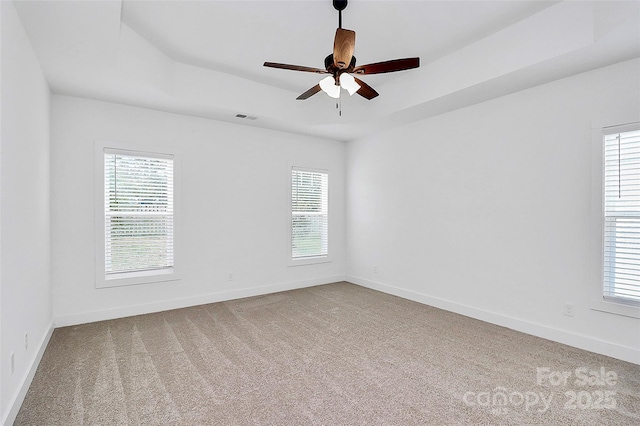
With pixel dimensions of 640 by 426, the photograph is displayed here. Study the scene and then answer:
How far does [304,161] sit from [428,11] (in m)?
3.15

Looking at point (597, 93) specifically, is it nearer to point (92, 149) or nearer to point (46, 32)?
point (46, 32)

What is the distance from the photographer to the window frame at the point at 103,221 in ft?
12.6

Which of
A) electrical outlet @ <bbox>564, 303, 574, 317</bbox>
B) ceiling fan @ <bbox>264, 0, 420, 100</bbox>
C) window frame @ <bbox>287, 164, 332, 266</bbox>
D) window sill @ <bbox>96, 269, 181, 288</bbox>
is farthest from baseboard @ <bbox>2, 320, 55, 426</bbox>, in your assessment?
electrical outlet @ <bbox>564, 303, 574, 317</bbox>

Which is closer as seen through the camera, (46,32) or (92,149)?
(46,32)

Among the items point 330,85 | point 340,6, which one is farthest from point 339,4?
point 330,85

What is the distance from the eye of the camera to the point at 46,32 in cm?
243

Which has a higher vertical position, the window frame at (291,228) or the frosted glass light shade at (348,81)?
the frosted glass light shade at (348,81)

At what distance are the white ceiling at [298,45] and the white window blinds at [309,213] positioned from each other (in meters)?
1.64

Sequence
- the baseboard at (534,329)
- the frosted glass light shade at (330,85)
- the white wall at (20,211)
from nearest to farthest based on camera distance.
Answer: the white wall at (20,211) < the frosted glass light shade at (330,85) < the baseboard at (534,329)

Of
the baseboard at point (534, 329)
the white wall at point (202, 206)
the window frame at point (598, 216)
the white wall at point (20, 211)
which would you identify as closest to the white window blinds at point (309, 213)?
the white wall at point (202, 206)

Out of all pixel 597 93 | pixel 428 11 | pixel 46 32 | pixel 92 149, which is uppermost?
pixel 428 11

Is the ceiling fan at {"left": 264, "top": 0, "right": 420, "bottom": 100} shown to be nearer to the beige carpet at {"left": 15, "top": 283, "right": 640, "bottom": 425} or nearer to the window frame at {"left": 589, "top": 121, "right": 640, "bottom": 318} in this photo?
the window frame at {"left": 589, "top": 121, "right": 640, "bottom": 318}

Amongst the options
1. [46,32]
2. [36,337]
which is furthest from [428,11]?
[36,337]

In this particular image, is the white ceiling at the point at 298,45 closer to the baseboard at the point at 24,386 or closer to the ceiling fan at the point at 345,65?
the ceiling fan at the point at 345,65
